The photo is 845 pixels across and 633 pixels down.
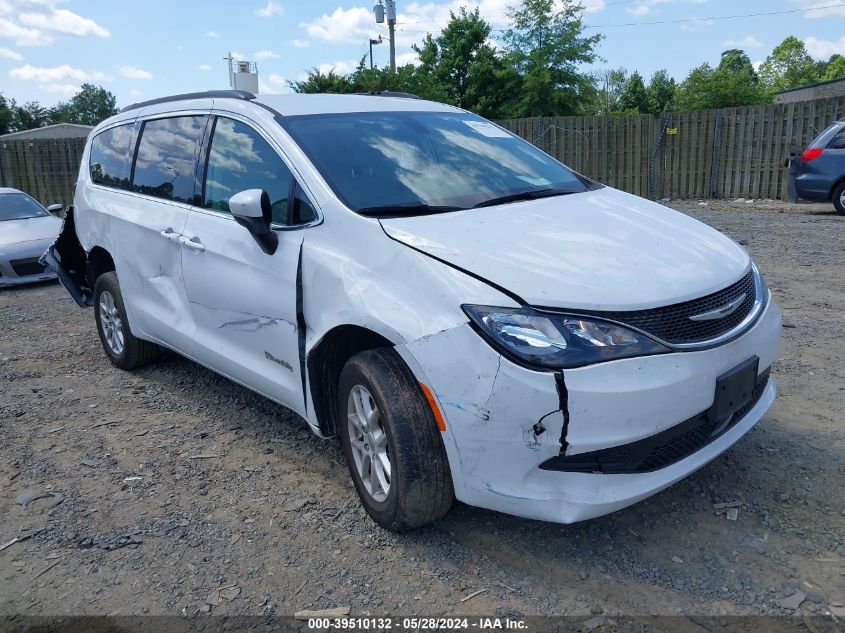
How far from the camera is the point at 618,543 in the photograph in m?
2.88

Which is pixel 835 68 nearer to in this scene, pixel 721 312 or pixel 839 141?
pixel 839 141

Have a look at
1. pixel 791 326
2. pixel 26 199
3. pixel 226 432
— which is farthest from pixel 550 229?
pixel 26 199

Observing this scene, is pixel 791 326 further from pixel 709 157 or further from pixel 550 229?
pixel 709 157

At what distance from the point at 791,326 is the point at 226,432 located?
4.20 metres

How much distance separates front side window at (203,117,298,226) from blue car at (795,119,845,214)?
10.8m

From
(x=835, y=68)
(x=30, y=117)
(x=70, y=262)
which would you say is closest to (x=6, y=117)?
(x=30, y=117)

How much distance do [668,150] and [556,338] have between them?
48.4 ft

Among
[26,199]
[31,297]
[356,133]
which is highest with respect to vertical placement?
[356,133]

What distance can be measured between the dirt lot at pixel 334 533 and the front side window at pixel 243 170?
1329 millimetres

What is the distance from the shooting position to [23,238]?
31.7 ft

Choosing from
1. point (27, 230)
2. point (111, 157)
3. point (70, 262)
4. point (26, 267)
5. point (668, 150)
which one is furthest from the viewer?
point (668, 150)

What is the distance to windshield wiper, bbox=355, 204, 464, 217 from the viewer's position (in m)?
3.10

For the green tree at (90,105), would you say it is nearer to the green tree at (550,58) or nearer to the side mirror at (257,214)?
the green tree at (550,58)

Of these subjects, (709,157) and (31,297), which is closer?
(31,297)
